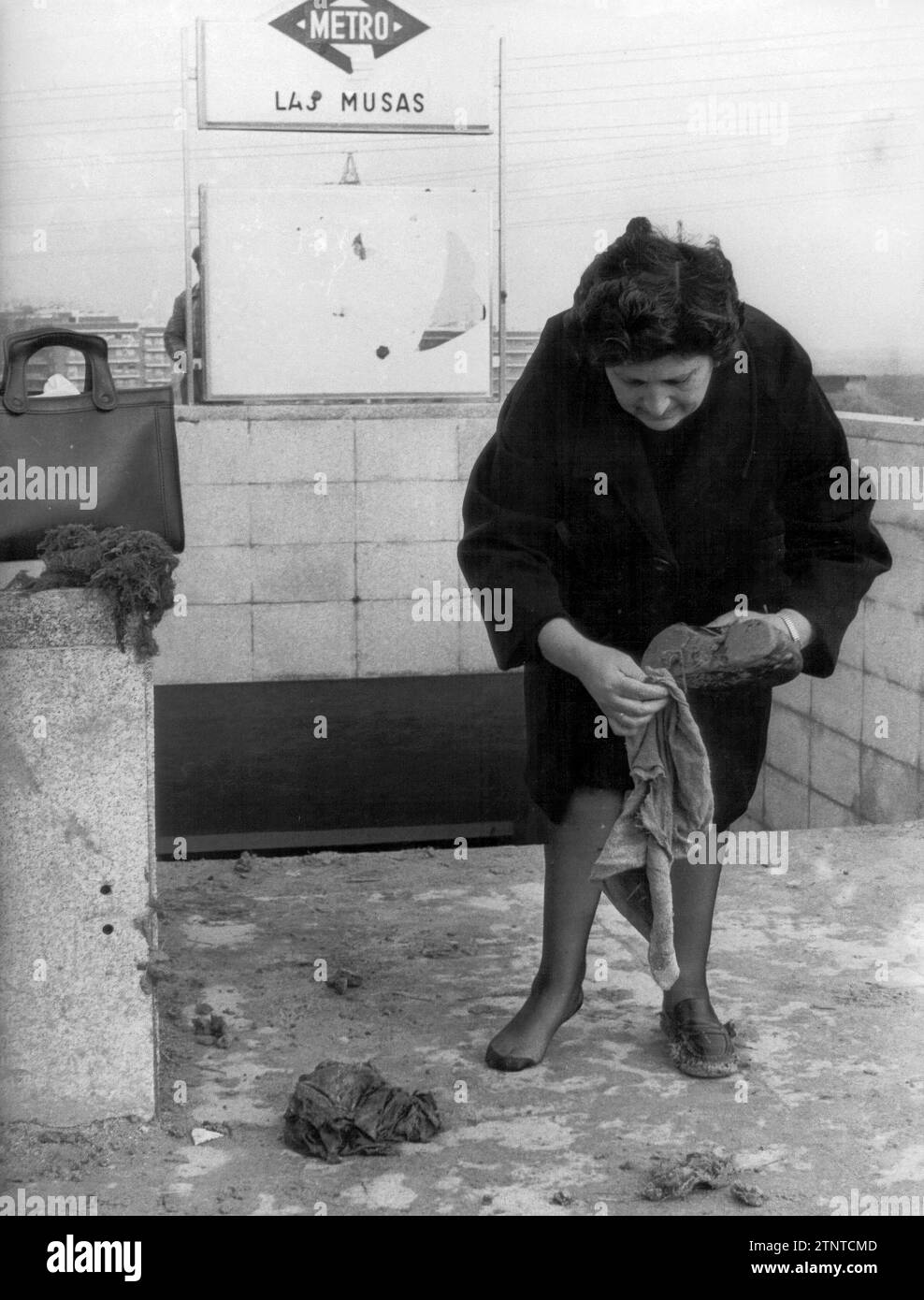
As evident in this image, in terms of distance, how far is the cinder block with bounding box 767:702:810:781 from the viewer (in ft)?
14.2

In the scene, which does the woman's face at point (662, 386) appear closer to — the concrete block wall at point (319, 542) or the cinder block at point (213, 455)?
the concrete block wall at point (319, 542)

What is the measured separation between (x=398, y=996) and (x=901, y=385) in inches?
63.9

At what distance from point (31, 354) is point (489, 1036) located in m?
1.45

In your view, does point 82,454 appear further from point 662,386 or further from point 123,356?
point 662,386

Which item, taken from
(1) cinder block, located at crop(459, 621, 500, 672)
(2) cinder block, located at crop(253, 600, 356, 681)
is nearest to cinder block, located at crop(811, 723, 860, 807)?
(1) cinder block, located at crop(459, 621, 500, 672)

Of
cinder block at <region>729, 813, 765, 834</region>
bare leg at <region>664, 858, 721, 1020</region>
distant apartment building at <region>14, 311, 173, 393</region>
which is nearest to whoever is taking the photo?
distant apartment building at <region>14, 311, 173, 393</region>

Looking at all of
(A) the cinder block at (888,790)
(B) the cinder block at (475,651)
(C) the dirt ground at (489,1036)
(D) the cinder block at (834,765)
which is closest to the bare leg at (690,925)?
(C) the dirt ground at (489,1036)

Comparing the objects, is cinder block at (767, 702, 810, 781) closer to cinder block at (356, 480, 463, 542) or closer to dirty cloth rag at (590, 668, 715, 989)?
cinder block at (356, 480, 463, 542)

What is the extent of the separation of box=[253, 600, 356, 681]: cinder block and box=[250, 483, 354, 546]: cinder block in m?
0.21

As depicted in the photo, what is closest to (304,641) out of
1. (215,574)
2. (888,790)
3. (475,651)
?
(215,574)

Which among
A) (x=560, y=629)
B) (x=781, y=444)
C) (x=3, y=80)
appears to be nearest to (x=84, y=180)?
(x=3, y=80)

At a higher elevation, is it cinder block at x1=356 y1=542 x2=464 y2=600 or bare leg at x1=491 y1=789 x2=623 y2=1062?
cinder block at x1=356 y1=542 x2=464 y2=600

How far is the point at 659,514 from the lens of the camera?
2613 mm

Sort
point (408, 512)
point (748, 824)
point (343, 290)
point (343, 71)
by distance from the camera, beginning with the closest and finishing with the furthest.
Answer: point (343, 71)
point (343, 290)
point (408, 512)
point (748, 824)
